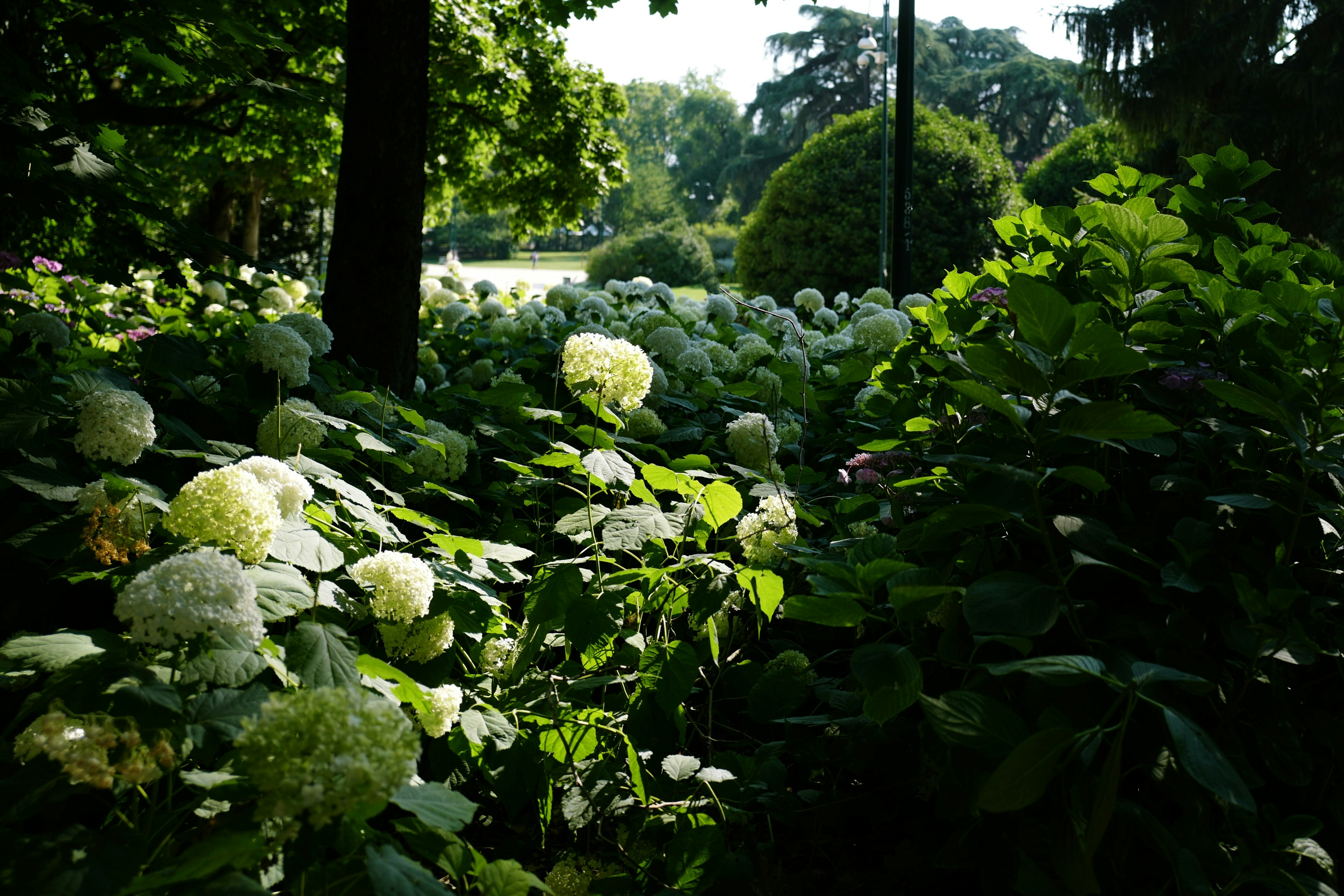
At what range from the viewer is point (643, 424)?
2.96 metres

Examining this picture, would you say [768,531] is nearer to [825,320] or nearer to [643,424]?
[643,424]

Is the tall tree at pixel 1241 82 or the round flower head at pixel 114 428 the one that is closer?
the round flower head at pixel 114 428

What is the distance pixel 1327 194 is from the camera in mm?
16125

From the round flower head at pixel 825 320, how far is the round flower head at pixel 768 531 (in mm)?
3374

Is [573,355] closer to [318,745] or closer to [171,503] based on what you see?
[171,503]

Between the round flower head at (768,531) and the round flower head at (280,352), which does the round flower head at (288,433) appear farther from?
the round flower head at (768,531)

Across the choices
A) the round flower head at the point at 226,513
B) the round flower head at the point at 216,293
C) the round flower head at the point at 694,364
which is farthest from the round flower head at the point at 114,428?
the round flower head at the point at 216,293

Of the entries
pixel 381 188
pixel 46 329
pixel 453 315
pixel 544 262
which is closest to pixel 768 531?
pixel 381 188

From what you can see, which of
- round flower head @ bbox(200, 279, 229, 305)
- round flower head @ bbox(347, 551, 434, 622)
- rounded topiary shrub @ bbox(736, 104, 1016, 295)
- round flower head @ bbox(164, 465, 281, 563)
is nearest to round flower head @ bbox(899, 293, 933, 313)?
round flower head @ bbox(347, 551, 434, 622)

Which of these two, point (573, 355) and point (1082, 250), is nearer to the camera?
point (1082, 250)

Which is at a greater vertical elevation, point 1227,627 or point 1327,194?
point 1327,194

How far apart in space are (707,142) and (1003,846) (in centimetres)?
7091

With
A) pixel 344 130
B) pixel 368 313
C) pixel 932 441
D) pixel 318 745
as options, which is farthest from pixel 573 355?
pixel 344 130

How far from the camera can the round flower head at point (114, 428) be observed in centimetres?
171
